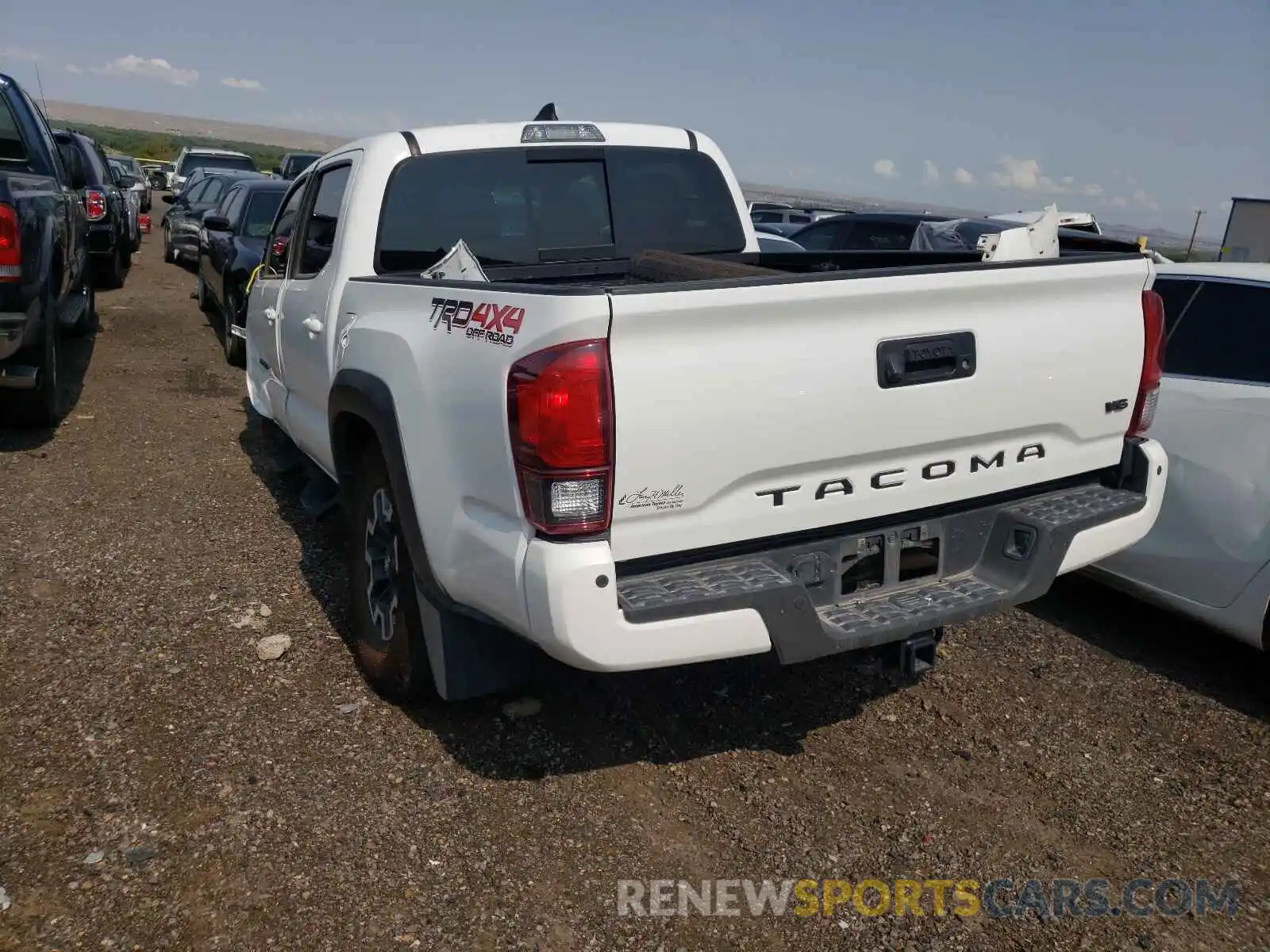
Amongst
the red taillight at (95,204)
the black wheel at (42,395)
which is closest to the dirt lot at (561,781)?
the black wheel at (42,395)

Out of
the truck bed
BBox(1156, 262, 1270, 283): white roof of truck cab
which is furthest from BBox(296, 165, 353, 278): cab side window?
BBox(1156, 262, 1270, 283): white roof of truck cab

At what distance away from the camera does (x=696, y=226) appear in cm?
493

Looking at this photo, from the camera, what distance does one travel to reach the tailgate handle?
116 inches

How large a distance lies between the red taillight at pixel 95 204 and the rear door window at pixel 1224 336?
11.1 metres

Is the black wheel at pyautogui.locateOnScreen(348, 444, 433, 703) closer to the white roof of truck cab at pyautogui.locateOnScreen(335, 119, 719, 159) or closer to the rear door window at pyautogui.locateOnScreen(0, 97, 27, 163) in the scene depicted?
the white roof of truck cab at pyautogui.locateOnScreen(335, 119, 719, 159)

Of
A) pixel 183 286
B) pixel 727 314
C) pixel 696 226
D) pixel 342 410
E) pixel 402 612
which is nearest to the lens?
pixel 727 314

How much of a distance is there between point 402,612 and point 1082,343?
2.38m

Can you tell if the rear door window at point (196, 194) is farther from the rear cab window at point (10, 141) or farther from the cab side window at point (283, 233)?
the cab side window at point (283, 233)

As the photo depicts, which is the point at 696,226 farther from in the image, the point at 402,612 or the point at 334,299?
the point at 402,612

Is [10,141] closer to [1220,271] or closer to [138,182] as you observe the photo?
[1220,271]

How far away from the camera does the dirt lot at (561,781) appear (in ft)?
9.08

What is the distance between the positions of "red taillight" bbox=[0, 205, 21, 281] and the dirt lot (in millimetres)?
1754

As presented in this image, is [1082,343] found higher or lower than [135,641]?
higher

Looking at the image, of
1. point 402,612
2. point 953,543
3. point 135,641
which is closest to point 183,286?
point 135,641
